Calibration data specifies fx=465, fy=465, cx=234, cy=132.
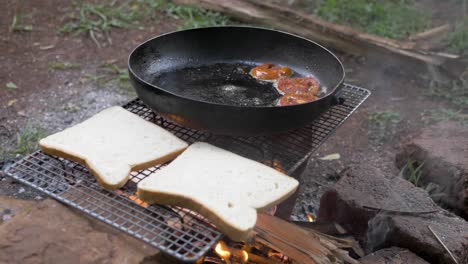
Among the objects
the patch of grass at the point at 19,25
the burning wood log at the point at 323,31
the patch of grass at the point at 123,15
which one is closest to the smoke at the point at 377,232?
the burning wood log at the point at 323,31

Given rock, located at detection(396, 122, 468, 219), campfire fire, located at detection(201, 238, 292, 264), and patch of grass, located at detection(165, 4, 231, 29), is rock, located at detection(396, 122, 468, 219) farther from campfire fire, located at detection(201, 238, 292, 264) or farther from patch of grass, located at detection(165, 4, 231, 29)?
patch of grass, located at detection(165, 4, 231, 29)

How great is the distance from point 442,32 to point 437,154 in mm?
3203

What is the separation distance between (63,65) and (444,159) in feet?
14.0

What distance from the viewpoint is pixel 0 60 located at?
555 cm

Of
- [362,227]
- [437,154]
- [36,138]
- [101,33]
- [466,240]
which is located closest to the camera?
[466,240]

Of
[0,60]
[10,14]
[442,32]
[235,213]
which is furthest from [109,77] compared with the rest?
[442,32]

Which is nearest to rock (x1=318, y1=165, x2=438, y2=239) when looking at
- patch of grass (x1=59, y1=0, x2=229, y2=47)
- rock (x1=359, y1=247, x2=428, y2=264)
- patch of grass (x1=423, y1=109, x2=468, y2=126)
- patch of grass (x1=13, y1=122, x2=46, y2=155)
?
rock (x1=359, y1=247, x2=428, y2=264)

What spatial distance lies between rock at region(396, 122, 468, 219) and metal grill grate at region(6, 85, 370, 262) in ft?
4.28

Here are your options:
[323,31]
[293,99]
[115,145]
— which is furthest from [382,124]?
[115,145]

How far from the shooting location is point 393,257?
2.79 m

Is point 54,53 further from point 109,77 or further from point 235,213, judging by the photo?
Answer: point 235,213

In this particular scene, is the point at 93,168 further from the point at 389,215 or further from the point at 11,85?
the point at 11,85

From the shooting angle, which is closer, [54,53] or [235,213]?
[235,213]

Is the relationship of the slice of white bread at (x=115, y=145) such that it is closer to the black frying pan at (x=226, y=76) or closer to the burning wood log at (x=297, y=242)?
the black frying pan at (x=226, y=76)
